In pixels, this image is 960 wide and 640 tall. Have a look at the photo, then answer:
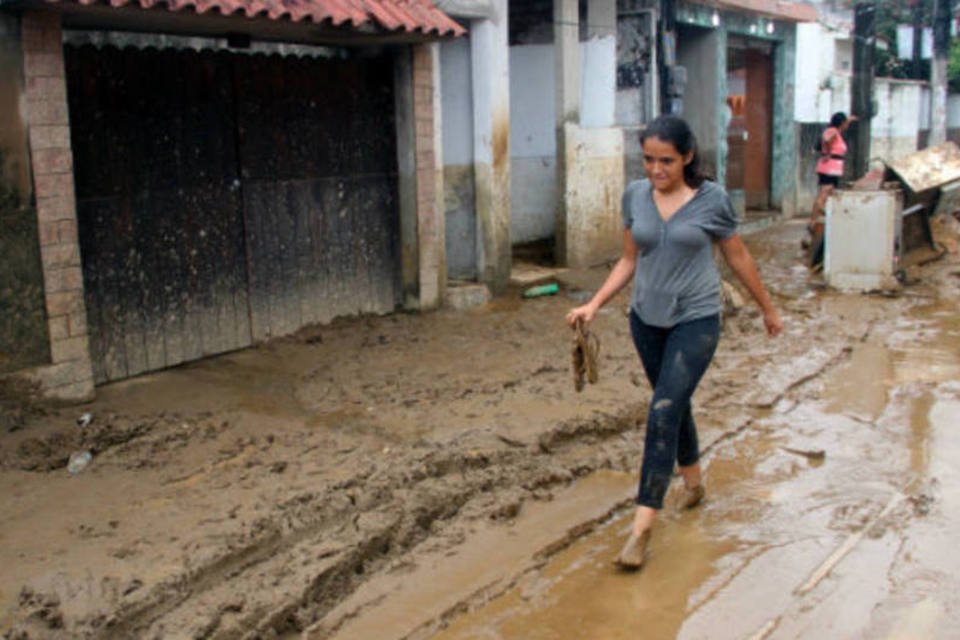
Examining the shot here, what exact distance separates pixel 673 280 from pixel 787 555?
4.28 feet

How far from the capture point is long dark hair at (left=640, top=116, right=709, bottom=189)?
4301 mm

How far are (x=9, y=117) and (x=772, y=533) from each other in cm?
483

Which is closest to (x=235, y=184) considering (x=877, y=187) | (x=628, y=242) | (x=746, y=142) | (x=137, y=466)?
(x=137, y=466)

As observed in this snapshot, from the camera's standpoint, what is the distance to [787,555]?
4.45 m

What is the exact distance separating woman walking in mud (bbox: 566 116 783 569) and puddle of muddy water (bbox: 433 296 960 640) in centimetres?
29

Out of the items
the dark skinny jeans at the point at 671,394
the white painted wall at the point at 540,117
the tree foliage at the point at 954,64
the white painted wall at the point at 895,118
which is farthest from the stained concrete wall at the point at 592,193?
the tree foliage at the point at 954,64

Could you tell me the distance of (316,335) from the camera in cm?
→ 832

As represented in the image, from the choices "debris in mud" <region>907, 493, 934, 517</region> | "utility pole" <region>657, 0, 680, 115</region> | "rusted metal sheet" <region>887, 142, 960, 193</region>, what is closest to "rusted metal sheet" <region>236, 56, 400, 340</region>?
"debris in mud" <region>907, 493, 934, 517</region>

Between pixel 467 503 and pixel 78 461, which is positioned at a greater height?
pixel 78 461

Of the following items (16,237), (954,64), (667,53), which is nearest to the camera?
(16,237)

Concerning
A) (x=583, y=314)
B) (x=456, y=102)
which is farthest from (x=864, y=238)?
(x=583, y=314)

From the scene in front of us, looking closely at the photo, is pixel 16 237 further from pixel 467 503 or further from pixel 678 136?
pixel 678 136

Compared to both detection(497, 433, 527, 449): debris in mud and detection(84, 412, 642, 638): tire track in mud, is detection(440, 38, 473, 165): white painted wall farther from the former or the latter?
detection(497, 433, 527, 449): debris in mud

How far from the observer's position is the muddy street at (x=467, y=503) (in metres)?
3.89
